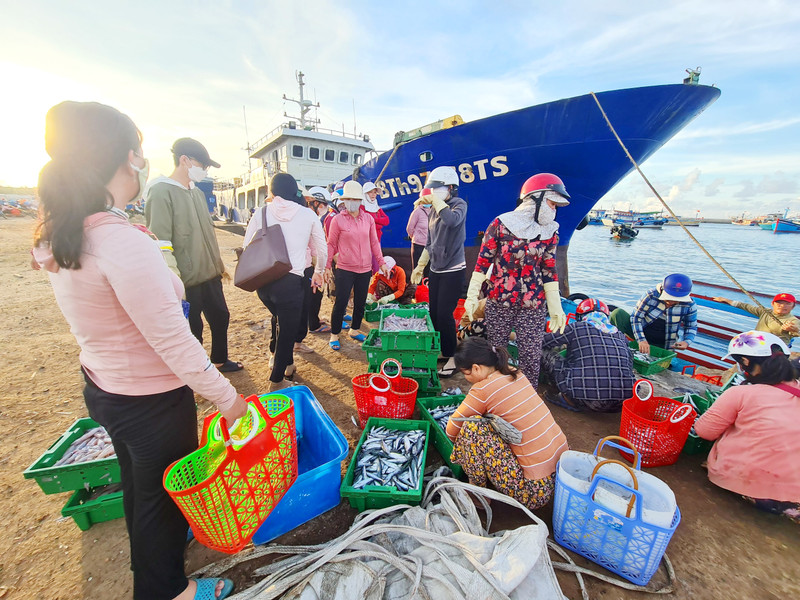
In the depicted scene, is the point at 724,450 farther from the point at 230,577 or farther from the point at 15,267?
the point at 15,267

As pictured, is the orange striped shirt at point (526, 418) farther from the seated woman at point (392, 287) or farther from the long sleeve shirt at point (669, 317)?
the seated woman at point (392, 287)

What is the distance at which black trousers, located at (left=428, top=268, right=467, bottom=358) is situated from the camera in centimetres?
426

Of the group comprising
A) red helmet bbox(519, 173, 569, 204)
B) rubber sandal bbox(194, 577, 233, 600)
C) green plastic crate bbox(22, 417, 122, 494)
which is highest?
red helmet bbox(519, 173, 569, 204)

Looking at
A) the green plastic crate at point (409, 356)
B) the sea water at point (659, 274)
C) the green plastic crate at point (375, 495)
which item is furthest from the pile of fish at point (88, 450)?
the sea water at point (659, 274)

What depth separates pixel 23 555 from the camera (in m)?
2.07

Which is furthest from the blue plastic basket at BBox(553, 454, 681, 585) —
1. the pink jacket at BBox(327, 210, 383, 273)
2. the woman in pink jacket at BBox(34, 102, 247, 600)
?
the pink jacket at BBox(327, 210, 383, 273)

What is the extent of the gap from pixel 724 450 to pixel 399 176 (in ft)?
27.5

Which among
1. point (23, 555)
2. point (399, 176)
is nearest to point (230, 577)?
point (23, 555)

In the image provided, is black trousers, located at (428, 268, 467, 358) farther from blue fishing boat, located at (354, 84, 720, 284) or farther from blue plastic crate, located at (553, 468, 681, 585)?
blue fishing boat, located at (354, 84, 720, 284)

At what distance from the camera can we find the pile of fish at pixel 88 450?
229 centimetres

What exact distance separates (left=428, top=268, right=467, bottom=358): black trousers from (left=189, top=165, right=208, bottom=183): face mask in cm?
277

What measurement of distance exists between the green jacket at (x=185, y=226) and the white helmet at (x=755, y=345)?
4767 mm

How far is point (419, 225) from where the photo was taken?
6887 mm

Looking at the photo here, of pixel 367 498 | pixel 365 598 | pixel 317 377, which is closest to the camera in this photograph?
pixel 365 598
